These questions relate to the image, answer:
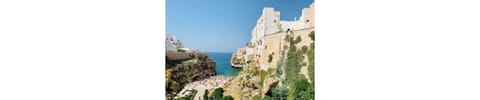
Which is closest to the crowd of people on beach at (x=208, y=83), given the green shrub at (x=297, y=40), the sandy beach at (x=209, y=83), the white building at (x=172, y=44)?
the sandy beach at (x=209, y=83)

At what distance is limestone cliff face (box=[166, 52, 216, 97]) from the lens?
4273 millimetres

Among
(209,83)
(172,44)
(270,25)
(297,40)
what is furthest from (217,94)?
(297,40)

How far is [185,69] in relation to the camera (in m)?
4.34

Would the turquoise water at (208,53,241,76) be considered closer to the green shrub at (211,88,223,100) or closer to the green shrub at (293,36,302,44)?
the green shrub at (211,88,223,100)

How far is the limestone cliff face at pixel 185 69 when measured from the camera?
14.0ft

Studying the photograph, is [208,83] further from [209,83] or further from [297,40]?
[297,40]

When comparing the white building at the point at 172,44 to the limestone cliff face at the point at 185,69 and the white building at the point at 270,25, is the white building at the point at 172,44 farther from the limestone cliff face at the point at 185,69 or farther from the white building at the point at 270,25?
the white building at the point at 270,25

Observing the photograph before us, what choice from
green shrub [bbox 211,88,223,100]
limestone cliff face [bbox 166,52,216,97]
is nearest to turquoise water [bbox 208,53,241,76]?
limestone cliff face [bbox 166,52,216,97]

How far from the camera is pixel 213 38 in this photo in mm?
4340
